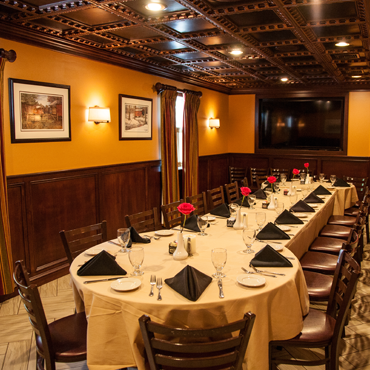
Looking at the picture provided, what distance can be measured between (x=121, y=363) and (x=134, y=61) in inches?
170

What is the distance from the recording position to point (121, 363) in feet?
6.52

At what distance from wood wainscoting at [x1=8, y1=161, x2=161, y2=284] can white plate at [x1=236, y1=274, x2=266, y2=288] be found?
260 centimetres

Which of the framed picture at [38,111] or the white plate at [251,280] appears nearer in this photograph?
the white plate at [251,280]

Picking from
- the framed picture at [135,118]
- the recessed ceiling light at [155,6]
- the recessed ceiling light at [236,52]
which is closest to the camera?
the recessed ceiling light at [155,6]

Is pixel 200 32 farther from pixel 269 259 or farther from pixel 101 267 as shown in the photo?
pixel 101 267

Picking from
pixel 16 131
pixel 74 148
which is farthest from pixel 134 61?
pixel 16 131

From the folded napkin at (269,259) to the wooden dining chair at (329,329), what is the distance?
1.05 ft

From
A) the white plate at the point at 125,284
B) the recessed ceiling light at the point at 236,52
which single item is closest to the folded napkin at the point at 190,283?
the white plate at the point at 125,284

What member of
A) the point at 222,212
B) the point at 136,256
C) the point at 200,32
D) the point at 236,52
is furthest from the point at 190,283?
the point at 236,52

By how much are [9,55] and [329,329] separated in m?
3.37

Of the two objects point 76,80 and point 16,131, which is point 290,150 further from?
point 16,131

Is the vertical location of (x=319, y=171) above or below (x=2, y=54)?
below

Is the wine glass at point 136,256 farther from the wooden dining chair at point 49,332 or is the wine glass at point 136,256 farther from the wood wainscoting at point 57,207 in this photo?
the wood wainscoting at point 57,207

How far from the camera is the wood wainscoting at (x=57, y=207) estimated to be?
3895 mm
